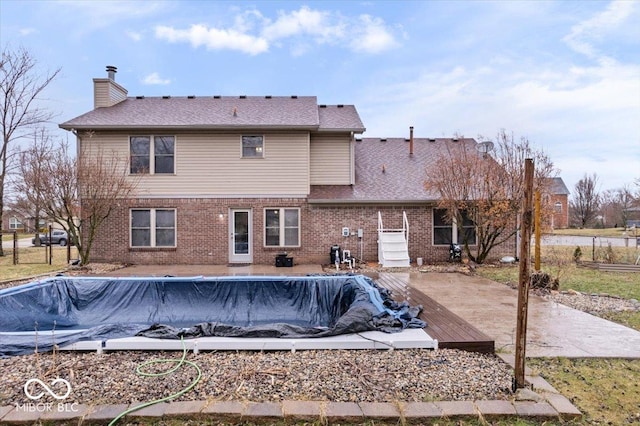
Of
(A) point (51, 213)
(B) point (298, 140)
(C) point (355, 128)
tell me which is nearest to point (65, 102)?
(A) point (51, 213)

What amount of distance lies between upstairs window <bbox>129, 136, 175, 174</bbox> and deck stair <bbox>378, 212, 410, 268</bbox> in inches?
293

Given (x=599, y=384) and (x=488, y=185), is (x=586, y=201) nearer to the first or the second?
(x=488, y=185)

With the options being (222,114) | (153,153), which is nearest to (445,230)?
(222,114)

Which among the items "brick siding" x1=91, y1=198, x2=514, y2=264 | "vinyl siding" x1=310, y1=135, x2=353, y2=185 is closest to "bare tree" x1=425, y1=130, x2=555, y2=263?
"brick siding" x1=91, y1=198, x2=514, y2=264

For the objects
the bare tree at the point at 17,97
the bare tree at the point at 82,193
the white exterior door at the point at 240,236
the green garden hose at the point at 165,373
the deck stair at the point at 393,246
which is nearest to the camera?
the green garden hose at the point at 165,373

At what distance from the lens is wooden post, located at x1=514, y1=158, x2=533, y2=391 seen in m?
3.10

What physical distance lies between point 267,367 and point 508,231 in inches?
442

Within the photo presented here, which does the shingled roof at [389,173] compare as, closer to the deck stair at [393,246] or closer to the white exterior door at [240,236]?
the deck stair at [393,246]

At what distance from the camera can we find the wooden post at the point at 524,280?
310 cm

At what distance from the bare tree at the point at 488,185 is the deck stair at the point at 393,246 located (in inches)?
62.7

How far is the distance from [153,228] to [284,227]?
4.47 metres

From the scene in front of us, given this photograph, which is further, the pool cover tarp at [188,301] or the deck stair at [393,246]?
the deck stair at [393,246]

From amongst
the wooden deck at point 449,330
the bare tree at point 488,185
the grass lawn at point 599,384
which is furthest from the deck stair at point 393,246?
the grass lawn at point 599,384

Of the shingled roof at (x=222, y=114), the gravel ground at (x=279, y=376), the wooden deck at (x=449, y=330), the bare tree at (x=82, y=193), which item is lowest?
the gravel ground at (x=279, y=376)
